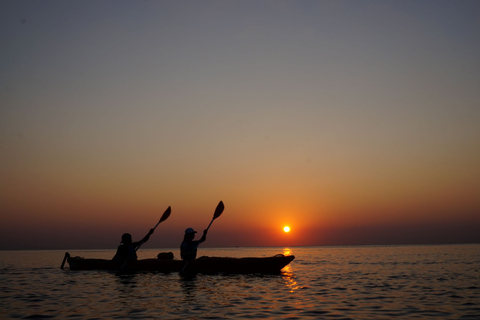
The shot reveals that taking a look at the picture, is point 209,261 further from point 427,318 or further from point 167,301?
point 427,318

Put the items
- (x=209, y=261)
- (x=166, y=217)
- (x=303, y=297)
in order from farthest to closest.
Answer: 1. (x=166, y=217)
2. (x=209, y=261)
3. (x=303, y=297)

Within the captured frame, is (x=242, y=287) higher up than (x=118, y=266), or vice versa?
(x=118, y=266)

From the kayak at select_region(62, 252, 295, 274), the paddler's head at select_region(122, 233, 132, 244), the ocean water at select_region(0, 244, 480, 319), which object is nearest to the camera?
the ocean water at select_region(0, 244, 480, 319)

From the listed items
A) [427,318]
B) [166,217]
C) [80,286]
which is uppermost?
[166,217]

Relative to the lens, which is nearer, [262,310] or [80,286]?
[262,310]

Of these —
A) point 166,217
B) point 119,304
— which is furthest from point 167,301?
point 166,217

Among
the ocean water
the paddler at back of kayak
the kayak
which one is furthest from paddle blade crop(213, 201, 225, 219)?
the ocean water

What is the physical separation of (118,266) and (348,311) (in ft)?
51.2

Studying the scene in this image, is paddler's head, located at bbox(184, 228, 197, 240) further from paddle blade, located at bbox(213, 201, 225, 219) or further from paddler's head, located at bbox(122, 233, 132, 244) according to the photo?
paddler's head, located at bbox(122, 233, 132, 244)

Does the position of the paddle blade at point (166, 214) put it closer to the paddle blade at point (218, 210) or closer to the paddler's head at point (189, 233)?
the paddle blade at point (218, 210)

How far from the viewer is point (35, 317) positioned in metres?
11.5

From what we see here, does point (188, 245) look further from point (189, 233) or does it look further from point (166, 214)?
point (166, 214)

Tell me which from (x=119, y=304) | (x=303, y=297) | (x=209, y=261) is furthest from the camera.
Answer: (x=209, y=261)

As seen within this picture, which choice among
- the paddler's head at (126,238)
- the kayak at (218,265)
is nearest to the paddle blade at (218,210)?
the kayak at (218,265)
